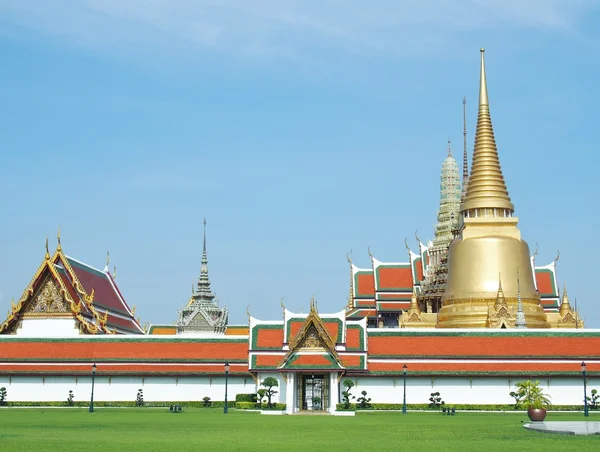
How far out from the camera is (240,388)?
4338 cm

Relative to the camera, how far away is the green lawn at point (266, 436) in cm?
1861

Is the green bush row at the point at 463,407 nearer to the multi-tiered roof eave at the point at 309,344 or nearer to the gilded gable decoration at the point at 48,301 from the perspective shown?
the multi-tiered roof eave at the point at 309,344

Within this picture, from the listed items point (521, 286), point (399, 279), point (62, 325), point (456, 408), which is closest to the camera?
point (456, 408)

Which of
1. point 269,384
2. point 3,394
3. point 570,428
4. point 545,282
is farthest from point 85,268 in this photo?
point 570,428

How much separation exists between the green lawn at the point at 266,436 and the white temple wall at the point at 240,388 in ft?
40.6

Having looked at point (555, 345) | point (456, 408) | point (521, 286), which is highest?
point (521, 286)

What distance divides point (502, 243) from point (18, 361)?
27343 millimetres

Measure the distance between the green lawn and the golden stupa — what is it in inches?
976

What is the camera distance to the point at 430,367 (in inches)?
1657

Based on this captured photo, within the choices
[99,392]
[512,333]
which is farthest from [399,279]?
[99,392]

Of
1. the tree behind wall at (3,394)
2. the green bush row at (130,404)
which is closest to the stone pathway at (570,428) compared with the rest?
the green bush row at (130,404)

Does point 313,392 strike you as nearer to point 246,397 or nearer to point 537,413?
point 246,397

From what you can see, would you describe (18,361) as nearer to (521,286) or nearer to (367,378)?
(367,378)

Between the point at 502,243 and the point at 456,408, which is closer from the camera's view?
the point at 456,408
